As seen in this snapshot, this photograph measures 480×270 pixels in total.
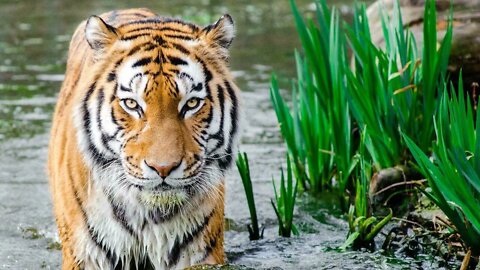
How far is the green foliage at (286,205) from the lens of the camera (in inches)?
154

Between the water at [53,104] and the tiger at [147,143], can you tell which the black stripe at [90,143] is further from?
the water at [53,104]

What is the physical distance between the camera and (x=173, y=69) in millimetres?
3162

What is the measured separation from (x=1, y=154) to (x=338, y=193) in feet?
7.22

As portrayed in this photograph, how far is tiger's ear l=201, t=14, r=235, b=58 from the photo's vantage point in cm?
335

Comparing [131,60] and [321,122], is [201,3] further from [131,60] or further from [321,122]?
[131,60]

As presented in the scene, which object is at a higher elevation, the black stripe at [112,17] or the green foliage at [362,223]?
the black stripe at [112,17]

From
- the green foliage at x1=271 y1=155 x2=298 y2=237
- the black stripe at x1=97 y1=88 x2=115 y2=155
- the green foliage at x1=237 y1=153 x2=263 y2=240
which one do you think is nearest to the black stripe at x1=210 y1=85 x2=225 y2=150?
the black stripe at x1=97 y1=88 x2=115 y2=155

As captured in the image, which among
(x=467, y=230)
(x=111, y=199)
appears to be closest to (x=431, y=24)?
(x=467, y=230)

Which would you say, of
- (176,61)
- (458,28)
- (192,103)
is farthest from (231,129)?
(458,28)

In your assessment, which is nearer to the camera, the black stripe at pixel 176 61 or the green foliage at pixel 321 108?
the black stripe at pixel 176 61

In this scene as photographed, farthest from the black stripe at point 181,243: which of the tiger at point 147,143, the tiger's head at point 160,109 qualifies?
the tiger's head at point 160,109

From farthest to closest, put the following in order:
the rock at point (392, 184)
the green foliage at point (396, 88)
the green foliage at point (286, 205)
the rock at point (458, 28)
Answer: the rock at point (458, 28) → the rock at point (392, 184) → the green foliage at point (396, 88) → the green foliage at point (286, 205)

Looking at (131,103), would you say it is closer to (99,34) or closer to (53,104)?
(99,34)

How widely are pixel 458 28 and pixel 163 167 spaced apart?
9.80 feet
